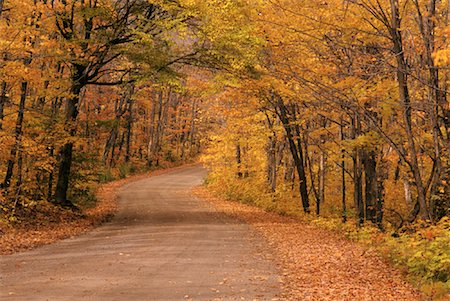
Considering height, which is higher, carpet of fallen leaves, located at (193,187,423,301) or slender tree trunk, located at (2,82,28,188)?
slender tree trunk, located at (2,82,28,188)

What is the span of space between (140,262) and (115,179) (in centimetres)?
3200

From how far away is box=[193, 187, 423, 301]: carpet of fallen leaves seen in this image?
8.57m

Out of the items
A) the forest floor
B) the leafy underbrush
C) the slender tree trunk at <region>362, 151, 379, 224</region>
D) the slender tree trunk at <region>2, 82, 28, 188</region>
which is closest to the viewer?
the leafy underbrush

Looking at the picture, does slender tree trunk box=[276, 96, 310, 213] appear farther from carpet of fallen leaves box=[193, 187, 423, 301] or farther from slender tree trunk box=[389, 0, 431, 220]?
slender tree trunk box=[389, 0, 431, 220]

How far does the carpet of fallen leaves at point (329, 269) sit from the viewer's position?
8573 millimetres

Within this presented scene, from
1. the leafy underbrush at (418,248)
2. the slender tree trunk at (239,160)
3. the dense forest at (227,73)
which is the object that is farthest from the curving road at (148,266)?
the slender tree trunk at (239,160)

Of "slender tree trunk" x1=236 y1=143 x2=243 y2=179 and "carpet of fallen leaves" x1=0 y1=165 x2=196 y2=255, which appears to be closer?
"carpet of fallen leaves" x1=0 y1=165 x2=196 y2=255

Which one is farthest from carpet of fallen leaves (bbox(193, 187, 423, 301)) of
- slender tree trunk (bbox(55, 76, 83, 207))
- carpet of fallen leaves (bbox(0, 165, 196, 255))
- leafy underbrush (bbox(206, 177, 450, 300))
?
slender tree trunk (bbox(55, 76, 83, 207))

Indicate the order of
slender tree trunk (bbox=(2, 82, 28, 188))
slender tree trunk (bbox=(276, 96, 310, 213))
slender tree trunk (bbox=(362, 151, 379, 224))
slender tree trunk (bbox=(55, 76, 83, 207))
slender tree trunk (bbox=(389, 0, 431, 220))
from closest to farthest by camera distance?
slender tree trunk (bbox=(389, 0, 431, 220)) → slender tree trunk (bbox=(2, 82, 28, 188)) → slender tree trunk (bbox=(362, 151, 379, 224)) → slender tree trunk (bbox=(55, 76, 83, 207)) → slender tree trunk (bbox=(276, 96, 310, 213))

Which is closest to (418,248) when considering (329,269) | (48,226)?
(329,269)

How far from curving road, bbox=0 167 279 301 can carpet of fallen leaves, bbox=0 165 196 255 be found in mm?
624

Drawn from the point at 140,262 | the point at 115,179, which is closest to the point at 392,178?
the point at 140,262

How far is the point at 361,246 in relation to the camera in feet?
45.6

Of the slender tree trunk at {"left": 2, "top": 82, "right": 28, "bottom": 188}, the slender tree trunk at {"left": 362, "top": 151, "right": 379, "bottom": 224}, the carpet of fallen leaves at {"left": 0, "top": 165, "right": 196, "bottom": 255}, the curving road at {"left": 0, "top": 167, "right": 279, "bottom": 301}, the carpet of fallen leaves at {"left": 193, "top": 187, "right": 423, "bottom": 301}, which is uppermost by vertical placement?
the slender tree trunk at {"left": 2, "top": 82, "right": 28, "bottom": 188}
